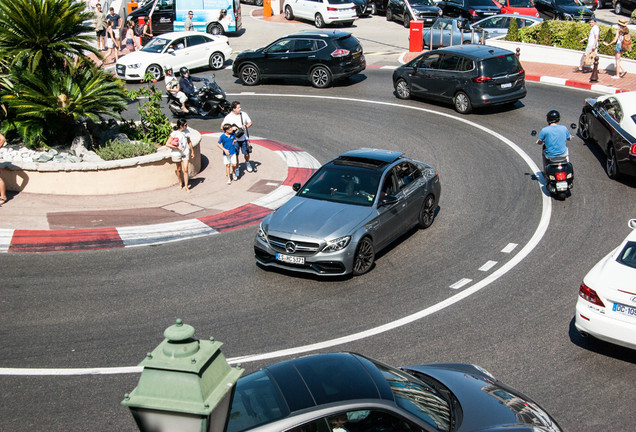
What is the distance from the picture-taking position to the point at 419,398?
5.95 m

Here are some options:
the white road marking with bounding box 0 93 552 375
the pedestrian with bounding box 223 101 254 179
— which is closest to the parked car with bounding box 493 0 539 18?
the white road marking with bounding box 0 93 552 375

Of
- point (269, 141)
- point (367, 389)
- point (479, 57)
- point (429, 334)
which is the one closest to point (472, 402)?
point (367, 389)

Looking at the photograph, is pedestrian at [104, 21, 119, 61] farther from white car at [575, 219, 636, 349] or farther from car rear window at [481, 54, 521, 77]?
white car at [575, 219, 636, 349]

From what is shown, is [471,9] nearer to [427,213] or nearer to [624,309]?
[427,213]

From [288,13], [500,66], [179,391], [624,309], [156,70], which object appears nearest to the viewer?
[179,391]

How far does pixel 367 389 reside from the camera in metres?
5.64

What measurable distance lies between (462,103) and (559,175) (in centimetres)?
779

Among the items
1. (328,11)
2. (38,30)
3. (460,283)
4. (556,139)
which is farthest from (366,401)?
(328,11)

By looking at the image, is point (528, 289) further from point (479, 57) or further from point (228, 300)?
point (479, 57)

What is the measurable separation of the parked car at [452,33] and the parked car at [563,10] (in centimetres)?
702

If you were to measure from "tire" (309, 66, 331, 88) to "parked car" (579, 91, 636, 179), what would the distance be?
1012 cm

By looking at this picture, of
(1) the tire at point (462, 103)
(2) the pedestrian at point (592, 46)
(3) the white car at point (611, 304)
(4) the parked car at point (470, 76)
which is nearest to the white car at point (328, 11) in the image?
(2) the pedestrian at point (592, 46)

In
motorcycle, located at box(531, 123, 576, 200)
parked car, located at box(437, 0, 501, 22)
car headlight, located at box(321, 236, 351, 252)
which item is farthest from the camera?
parked car, located at box(437, 0, 501, 22)

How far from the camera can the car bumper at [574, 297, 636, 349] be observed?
827 centimetres
